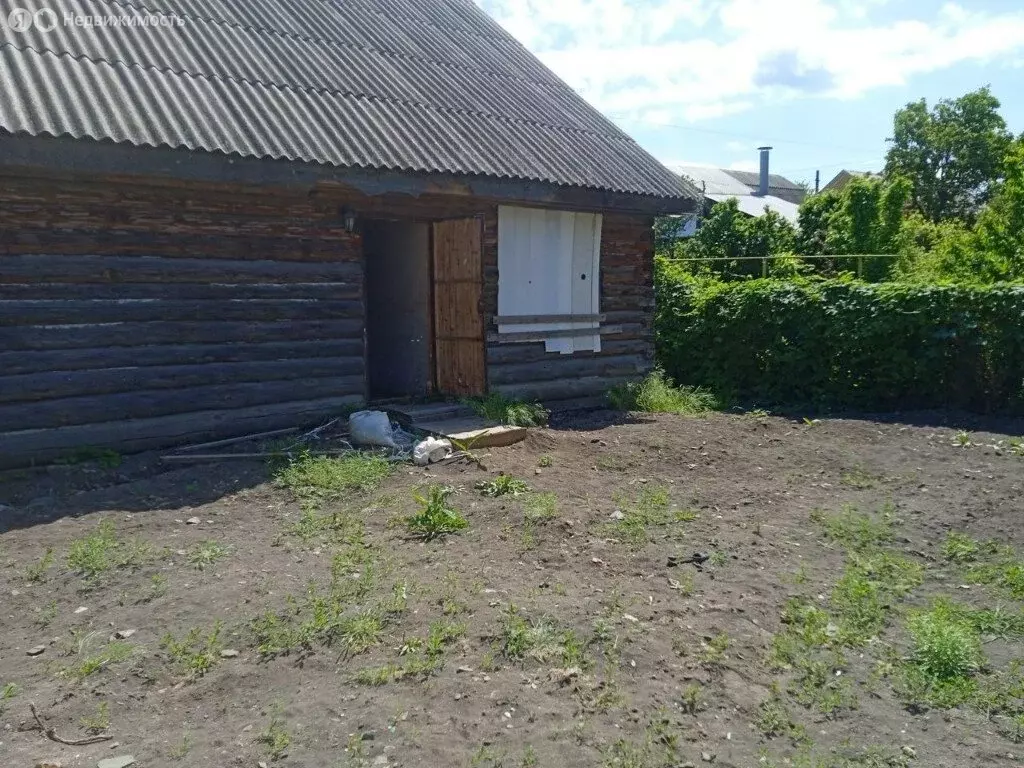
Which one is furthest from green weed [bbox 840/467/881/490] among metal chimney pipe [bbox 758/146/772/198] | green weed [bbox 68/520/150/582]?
metal chimney pipe [bbox 758/146/772/198]

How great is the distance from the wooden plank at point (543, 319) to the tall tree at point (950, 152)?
42.0 metres

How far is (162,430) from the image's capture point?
751cm

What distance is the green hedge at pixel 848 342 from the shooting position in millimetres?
10211

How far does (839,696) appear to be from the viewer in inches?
146

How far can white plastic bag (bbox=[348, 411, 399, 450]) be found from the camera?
7648mm

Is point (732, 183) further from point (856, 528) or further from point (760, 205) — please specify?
point (856, 528)

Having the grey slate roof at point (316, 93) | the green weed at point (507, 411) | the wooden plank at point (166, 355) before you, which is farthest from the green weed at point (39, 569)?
the green weed at point (507, 411)

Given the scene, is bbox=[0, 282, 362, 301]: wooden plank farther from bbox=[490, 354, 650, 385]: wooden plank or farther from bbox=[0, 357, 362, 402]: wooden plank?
bbox=[490, 354, 650, 385]: wooden plank

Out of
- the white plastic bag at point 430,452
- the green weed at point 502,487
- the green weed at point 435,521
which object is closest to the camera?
the green weed at point 435,521

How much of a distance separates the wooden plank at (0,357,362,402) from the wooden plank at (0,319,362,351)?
0.23 m

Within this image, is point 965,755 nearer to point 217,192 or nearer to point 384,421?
point 384,421

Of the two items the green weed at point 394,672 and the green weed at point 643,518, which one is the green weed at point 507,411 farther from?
the green weed at point 394,672

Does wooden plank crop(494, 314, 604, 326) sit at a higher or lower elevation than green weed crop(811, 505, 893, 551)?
higher

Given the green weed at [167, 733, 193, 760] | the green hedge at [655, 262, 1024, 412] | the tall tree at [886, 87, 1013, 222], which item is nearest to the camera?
the green weed at [167, 733, 193, 760]
